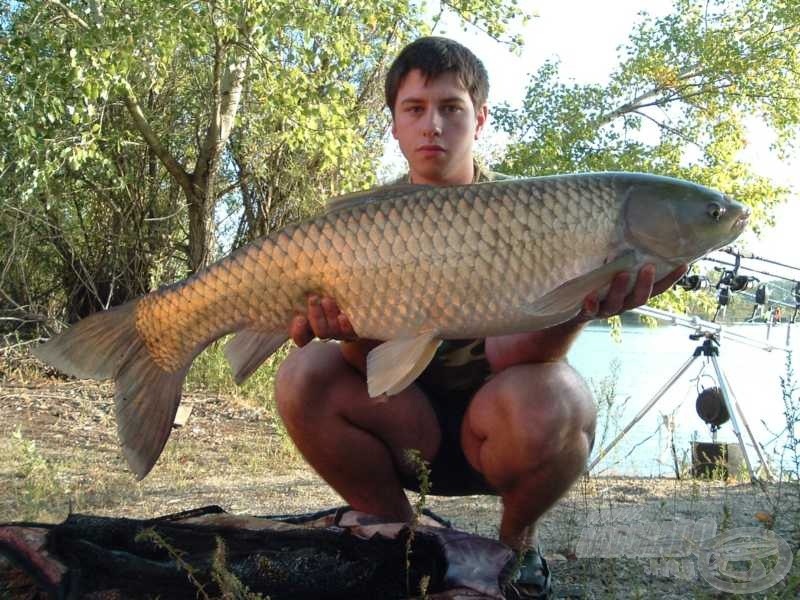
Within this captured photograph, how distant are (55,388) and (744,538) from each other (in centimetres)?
519

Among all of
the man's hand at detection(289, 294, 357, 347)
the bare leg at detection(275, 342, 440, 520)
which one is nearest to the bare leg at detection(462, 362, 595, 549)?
the bare leg at detection(275, 342, 440, 520)

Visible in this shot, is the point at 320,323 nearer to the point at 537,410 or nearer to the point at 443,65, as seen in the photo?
the point at 537,410

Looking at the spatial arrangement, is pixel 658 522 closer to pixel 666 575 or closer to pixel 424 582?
pixel 666 575

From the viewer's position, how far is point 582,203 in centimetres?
162

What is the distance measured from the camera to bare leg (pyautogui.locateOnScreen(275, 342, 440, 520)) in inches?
75.9

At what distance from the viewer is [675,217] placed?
1.68 metres

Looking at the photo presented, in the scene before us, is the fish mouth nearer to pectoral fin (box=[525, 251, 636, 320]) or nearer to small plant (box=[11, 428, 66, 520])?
pectoral fin (box=[525, 251, 636, 320])

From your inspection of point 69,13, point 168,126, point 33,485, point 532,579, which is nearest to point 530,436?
point 532,579

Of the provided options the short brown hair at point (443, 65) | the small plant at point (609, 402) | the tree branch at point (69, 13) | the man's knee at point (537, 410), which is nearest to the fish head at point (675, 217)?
the man's knee at point (537, 410)

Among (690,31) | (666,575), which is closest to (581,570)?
(666,575)

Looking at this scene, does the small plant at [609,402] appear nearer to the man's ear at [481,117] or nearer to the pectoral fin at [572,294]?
the man's ear at [481,117]

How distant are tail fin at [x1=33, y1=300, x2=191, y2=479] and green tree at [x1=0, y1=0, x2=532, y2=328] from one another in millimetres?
3450

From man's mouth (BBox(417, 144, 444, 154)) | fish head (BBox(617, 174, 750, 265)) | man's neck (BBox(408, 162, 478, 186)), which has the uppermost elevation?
man's mouth (BBox(417, 144, 444, 154))

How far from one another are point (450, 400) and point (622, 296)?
546 millimetres
